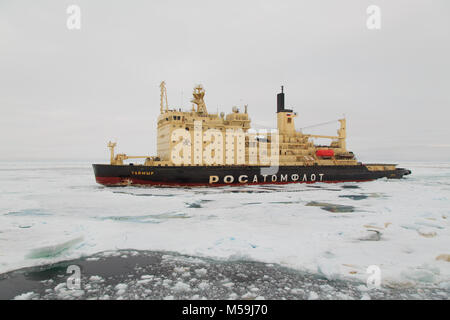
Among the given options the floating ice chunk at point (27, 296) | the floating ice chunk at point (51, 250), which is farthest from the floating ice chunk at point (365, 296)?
the floating ice chunk at point (51, 250)

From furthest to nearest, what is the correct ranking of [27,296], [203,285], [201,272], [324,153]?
[324,153] < [201,272] < [203,285] < [27,296]

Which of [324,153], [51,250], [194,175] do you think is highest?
[324,153]

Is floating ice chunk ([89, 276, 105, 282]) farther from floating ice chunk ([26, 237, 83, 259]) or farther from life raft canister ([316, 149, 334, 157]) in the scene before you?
life raft canister ([316, 149, 334, 157])

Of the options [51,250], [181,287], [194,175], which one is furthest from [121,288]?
[194,175]

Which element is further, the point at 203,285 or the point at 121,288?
the point at 203,285

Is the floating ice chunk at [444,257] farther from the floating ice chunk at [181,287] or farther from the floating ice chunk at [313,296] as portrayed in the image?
the floating ice chunk at [181,287]

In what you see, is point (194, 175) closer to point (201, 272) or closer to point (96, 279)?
point (201, 272)

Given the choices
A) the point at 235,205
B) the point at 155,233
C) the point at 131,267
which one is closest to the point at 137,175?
the point at 235,205

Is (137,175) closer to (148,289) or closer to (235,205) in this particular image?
(235,205)

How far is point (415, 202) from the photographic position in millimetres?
12773

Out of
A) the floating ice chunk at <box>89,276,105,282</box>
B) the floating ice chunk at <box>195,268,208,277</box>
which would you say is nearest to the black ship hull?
the floating ice chunk at <box>195,268,208,277</box>

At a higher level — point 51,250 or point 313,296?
point 51,250

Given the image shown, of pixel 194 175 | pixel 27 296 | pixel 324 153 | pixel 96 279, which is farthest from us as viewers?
pixel 324 153
